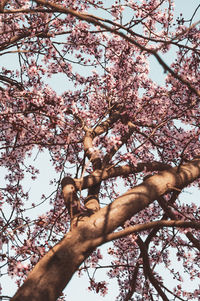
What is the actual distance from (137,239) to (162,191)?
Answer: 116cm

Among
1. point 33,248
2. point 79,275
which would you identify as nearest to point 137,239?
point 33,248

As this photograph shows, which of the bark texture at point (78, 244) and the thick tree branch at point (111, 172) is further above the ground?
the thick tree branch at point (111, 172)

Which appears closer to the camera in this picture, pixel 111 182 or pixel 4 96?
pixel 4 96

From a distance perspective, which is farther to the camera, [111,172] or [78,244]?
[111,172]

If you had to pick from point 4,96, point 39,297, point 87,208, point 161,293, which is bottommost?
point 39,297

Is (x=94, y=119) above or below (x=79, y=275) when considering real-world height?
above

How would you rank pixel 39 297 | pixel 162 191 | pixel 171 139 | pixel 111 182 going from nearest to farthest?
pixel 39 297, pixel 162 191, pixel 171 139, pixel 111 182

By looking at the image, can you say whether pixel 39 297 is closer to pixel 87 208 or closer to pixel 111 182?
pixel 87 208

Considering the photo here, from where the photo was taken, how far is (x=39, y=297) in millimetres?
2312

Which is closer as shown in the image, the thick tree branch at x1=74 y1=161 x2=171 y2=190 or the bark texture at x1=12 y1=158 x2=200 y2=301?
the bark texture at x1=12 y1=158 x2=200 y2=301

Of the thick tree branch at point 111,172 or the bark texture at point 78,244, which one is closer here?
the bark texture at point 78,244

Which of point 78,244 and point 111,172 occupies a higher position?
point 111,172

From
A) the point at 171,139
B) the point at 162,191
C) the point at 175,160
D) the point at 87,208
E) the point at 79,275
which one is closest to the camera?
the point at 162,191

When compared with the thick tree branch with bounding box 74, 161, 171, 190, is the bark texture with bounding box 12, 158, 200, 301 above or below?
below
